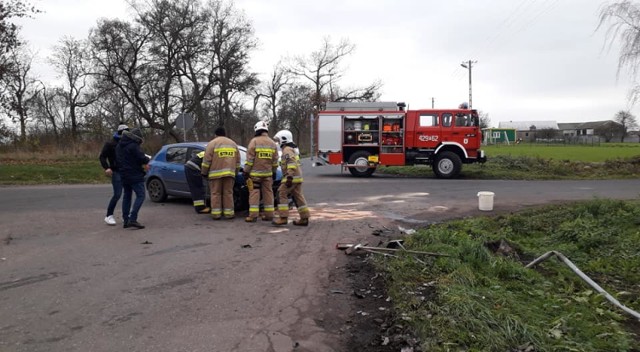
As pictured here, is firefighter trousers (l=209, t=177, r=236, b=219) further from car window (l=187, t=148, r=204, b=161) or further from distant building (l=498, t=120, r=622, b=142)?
distant building (l=498, t=120, r=622, b=142)

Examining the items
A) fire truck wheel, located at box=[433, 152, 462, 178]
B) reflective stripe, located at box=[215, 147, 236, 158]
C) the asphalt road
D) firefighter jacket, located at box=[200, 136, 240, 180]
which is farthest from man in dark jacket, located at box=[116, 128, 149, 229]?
fire truck wheel, located at box=[433, 152, 462, 178]

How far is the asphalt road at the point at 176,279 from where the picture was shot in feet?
12.7

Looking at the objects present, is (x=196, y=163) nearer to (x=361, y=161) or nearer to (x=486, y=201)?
(x=486, y=201)

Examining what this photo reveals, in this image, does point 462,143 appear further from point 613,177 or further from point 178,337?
point 178,337

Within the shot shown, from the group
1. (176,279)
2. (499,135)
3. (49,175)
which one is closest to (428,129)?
(176,279)

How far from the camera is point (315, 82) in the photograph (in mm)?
61000

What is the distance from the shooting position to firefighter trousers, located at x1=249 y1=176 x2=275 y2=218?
886 cm

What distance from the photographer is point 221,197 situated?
9.27m

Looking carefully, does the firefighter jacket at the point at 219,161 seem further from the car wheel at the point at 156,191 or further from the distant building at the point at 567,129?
the distant building at the point at 567,129

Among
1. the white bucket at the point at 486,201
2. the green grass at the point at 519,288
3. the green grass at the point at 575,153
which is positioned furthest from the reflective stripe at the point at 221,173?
the green grass at the point at 575,153

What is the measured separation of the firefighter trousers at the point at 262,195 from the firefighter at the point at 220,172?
540 millimetres

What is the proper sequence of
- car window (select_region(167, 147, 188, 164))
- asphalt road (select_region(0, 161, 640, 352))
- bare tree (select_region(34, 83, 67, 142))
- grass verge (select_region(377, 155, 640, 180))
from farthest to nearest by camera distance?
bare tree (select_region(34, 83, 67, 142))
grass verge (select_region(377, 155, 640, 180))
car window (select_region(167, 147, 188, 164))
asphalt road (select_region(0, 161, 640, 352))

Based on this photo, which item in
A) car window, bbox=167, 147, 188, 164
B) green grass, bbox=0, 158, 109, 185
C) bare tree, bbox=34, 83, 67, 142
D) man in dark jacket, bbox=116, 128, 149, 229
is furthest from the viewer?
bare tree, bbox=34, 83, 67, 142

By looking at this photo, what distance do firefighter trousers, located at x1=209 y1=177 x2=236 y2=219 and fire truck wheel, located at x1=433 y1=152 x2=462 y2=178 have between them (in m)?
11.6
